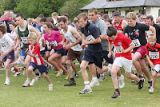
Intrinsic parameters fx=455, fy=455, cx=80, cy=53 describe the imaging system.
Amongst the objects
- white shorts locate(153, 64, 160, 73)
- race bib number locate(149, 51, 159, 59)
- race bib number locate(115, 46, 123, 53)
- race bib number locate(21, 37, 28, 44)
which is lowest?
white shorts locate(153, 64, 160, 73)

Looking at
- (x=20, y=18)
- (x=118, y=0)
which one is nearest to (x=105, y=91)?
(x=20, y=18)

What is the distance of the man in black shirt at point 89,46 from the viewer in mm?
10102

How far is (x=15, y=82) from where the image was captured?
1277cm

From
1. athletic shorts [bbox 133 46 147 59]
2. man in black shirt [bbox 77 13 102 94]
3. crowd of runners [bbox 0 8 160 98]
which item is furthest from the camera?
athletic shorts [bbox 133 46 147 59]

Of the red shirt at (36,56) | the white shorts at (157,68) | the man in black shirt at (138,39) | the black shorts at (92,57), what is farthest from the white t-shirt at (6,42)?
the white shorts at (157,68)

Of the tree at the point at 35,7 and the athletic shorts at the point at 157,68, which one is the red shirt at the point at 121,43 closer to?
the athletic shorts at the point at 157,68

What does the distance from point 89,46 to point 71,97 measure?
165 centimetres

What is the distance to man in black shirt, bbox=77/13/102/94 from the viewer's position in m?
10.1

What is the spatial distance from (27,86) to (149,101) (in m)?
3.82

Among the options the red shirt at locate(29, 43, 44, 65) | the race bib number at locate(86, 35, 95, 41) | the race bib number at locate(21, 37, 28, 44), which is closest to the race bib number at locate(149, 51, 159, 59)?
the race bib number at locate(86, 35, 95, 41)

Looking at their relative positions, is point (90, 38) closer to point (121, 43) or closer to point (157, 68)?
point (121, 43)

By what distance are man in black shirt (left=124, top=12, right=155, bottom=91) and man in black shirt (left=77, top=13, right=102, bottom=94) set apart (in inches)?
32.3

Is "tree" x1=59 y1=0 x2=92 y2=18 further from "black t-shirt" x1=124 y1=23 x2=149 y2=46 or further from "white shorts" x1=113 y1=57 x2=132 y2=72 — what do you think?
"white shorts" x1=113 y1=57 x2=132 y2=72

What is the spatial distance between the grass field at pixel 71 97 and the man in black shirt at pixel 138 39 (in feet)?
1.82
